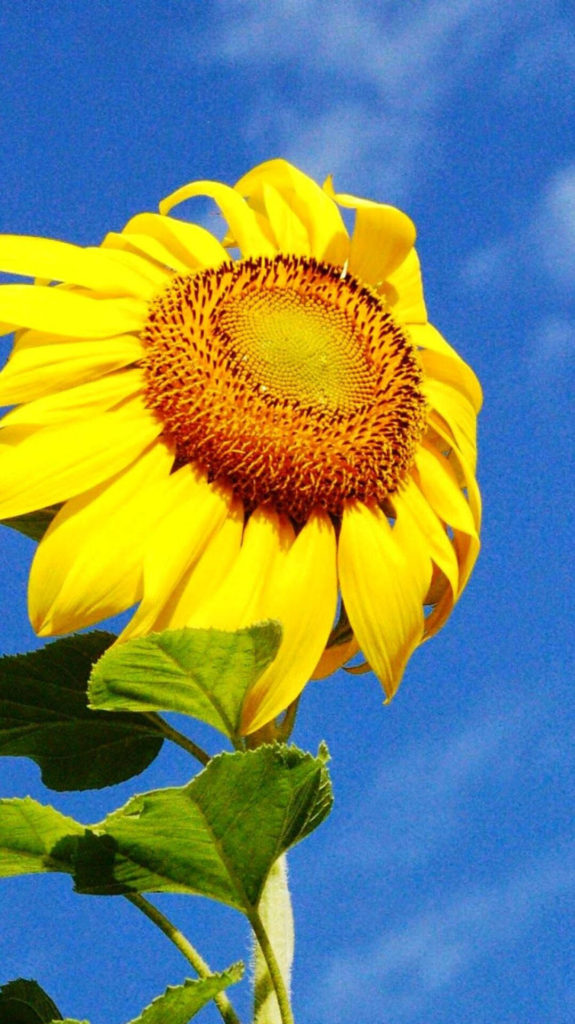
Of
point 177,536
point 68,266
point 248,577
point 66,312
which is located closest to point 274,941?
point 248,577

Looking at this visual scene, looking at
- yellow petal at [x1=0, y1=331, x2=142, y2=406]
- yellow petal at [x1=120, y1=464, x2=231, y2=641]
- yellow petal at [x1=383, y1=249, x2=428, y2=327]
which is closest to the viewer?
yellow petal at [x1=120, y1=464, x2=231, y2=641]

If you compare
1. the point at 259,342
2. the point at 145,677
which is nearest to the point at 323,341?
the point at 259,342

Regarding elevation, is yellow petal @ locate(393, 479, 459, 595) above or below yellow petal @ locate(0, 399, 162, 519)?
below

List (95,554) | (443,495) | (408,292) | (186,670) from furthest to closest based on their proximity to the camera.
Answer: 1. (408,292)
2. (443,495)
3. (95,554)
4. (186,670)

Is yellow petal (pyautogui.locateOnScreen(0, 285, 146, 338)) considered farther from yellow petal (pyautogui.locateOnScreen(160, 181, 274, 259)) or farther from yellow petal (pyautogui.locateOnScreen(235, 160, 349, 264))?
yellow petal (pyautogui.locateOnScreen(235, 160, 349, 264))

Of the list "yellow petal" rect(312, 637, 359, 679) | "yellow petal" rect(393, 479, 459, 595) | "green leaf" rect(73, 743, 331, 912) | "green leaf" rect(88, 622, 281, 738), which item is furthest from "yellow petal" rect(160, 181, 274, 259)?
"green leaf" rect(73, 743, 331, 912)

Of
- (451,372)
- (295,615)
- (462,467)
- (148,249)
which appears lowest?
(295,615)

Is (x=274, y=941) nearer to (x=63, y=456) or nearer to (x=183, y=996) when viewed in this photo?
(x=183, y=996)
